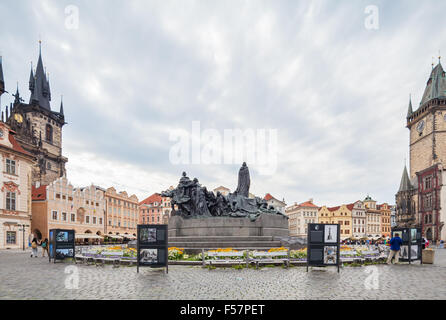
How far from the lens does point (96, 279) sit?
38.9ft

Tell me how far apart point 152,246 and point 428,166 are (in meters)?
87.2

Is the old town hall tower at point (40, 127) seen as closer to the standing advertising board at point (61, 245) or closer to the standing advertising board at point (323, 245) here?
the standing advertising board at point (61, 245)

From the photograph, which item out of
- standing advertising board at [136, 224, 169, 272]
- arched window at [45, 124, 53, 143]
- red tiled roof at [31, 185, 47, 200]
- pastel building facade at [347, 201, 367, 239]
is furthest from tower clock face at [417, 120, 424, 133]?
standing advertising board at [136, 224, 169, 272]

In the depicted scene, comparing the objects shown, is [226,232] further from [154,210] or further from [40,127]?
[154,210]

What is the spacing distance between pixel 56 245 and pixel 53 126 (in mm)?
77654

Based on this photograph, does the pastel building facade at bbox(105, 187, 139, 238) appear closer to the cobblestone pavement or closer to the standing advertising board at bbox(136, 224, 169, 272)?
the standing advertising board at bbox(136, 224, 169, 272)

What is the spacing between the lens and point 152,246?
1352 centimetres

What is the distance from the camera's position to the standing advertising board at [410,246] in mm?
17378

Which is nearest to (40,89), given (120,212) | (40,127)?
(40,127)

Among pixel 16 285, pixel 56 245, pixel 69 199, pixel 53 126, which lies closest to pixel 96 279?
pixel 16 285

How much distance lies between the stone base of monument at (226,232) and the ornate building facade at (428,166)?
63806mm

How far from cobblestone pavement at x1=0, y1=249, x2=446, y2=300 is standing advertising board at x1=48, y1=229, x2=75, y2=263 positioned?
5964 mm

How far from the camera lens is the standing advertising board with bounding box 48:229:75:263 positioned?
1912 centimetres
